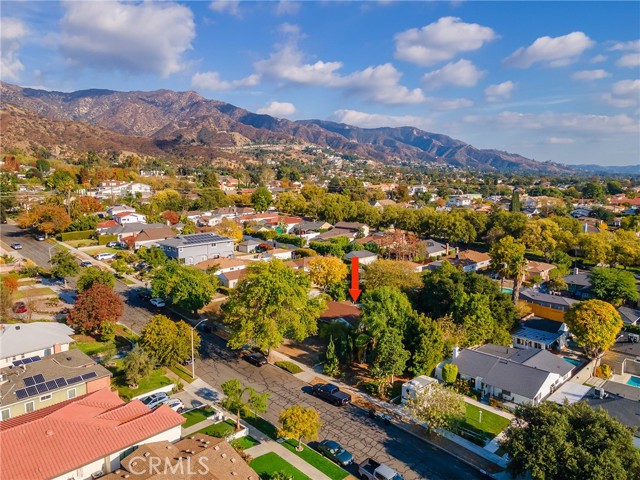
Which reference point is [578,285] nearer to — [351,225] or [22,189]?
[351,225]

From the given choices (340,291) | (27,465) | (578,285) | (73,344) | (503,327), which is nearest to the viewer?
(27,465)

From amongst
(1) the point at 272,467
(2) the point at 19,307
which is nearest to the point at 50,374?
(1) the point at 272,467

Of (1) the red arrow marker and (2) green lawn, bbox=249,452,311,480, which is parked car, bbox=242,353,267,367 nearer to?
(2) green lawn, bbox=249,452,311,480

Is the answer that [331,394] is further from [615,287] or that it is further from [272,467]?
[615,287]

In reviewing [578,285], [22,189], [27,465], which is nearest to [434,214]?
[578,285]

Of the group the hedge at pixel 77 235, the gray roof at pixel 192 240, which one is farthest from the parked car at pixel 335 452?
the hedge at pixel 77 235

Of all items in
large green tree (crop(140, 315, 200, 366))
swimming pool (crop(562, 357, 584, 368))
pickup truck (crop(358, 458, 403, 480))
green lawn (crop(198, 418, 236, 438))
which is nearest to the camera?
pickup truck (crop(358, 458, 403, 480))

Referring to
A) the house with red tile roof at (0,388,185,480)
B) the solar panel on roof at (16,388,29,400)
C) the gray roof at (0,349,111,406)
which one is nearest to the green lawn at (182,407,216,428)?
the house with red tile roof at (0,388,185,480)

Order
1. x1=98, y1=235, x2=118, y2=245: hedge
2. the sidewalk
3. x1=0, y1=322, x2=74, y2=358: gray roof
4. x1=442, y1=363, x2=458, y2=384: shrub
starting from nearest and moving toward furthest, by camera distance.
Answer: the sidewalk
x1=0, y1=322, x2=74, y2=358: gray roof
x1=442, y1=363, x2=458, y2=384: shrub
x1=98, y1=235, x2=118, y2=245: hedge
